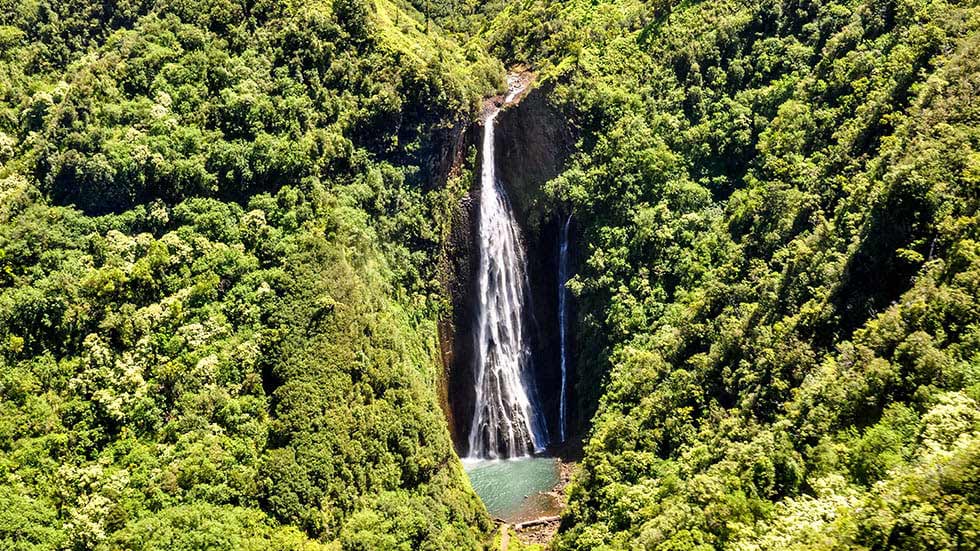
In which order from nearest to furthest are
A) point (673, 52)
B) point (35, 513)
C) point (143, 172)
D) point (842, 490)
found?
point (842, 490) → point (35, 513) → point (143, 172) → point (673, 52)

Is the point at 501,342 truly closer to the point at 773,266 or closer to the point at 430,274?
the point at 430,274

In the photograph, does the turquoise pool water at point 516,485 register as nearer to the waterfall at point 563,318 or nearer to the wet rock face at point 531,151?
the waterfall at point 563,318

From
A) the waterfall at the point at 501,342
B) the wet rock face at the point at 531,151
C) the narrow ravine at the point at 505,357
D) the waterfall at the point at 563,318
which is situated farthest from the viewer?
the wet rock face at the point at 531,151

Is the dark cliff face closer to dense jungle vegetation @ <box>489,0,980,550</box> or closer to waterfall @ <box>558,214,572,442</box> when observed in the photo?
waterfall @ <box>558,214,572,442</box>

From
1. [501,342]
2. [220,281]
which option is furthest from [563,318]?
[220,281]

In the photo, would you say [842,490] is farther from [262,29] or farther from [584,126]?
[262,29]

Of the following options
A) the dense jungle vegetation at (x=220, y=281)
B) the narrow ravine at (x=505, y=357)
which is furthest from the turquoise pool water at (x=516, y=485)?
the dense jungle vegetation at (x=220, y=281)

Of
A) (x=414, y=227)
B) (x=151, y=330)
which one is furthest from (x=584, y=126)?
(x=151, y=330)
